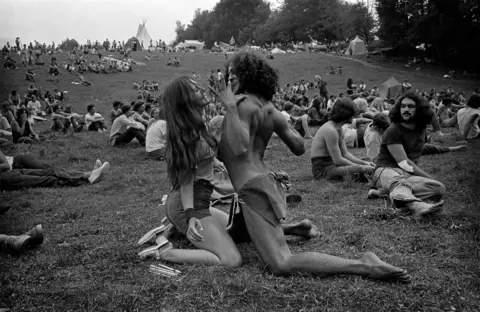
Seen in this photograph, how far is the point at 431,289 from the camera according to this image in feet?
10.4

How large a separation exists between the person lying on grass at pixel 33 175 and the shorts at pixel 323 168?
4.08 m

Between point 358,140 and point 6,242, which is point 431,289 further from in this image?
point 358,140

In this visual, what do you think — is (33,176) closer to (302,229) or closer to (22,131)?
(302,229)

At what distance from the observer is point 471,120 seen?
1065 cm

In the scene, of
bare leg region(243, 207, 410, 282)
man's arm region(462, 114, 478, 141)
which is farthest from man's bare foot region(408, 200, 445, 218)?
man's arm region(462, 114, 478, 141)

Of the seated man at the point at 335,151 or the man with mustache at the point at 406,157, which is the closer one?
the man with mustache at the point at 406,157

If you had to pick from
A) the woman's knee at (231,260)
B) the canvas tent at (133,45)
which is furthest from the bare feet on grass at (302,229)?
the canvas tent at (133,45)

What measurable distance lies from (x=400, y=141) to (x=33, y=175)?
6316mm

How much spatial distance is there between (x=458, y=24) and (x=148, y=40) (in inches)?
2028

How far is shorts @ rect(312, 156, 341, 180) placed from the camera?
7328mm

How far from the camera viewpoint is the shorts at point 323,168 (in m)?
7.33

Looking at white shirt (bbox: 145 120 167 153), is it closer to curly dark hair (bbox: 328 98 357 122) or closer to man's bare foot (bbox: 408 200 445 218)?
curly dark hair (bbox: 328 98 357 122)

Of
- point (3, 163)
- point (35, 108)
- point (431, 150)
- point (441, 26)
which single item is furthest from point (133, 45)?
point (3, 163)

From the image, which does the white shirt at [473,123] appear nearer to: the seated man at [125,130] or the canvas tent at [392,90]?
the seated man at [125,130]
